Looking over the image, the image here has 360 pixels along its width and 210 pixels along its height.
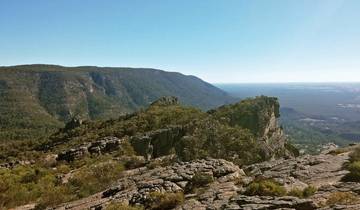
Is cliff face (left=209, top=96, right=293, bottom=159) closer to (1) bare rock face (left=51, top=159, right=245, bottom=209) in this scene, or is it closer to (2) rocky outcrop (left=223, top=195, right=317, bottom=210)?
(1) bare rock face (left=51, top=159, right=245, bottom=209)

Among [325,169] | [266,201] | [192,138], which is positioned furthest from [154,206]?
[192,138]

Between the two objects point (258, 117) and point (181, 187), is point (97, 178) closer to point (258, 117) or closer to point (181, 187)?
point (181, 187)

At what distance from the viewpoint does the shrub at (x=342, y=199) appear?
18.7 meters

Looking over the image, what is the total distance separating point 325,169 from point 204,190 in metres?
10.2

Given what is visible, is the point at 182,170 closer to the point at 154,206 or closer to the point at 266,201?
the point at 154,206

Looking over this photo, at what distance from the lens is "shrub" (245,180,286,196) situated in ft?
72.4

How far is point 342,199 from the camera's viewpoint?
19.2 m

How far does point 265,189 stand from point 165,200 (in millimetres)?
5943

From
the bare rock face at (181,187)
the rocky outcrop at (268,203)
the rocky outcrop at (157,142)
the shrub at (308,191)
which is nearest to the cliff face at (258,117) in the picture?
the rocky outcrop at (157,142)

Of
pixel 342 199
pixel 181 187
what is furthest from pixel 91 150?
pixel 342 199

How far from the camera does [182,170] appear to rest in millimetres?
29516

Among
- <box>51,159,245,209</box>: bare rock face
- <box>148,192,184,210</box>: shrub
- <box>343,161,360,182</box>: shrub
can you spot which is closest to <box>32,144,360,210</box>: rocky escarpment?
<box>51,159,245,209</box>: bare rock face

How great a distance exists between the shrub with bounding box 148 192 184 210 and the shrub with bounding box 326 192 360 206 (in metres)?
8.47

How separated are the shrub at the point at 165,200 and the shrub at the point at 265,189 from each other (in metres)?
4.15
